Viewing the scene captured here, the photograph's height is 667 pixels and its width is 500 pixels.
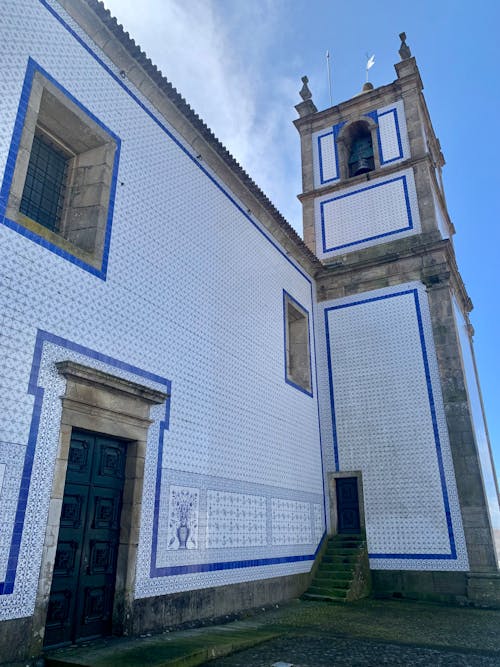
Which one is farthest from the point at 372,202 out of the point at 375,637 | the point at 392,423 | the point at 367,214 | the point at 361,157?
the point at 375,637

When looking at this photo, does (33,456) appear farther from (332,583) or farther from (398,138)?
(398,138)

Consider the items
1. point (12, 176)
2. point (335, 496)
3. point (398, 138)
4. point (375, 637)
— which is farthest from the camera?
point (398, 138)

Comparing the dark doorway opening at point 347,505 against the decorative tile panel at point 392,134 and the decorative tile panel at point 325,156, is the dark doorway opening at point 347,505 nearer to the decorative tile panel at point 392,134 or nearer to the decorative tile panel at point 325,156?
the decorative tile panel at point 325,156

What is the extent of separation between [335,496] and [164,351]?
14.8 ft

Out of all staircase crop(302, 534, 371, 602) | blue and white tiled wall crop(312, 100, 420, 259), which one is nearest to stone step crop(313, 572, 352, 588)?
staircase crop(302, 534, 371, 602)

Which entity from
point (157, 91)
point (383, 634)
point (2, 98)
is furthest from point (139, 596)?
point (157, 91)

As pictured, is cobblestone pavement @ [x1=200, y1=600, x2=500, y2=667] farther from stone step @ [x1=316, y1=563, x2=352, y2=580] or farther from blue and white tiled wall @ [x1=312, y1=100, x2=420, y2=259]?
blue and white tiled wall @ [x1=312, y1=100, x2=420, y2=259]

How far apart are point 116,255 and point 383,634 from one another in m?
4.07

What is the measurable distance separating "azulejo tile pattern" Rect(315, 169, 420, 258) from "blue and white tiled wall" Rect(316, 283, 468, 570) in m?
1.19

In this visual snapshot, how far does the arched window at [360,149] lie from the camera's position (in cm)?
1020

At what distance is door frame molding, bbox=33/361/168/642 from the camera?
347 centimetres

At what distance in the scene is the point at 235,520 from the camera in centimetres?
552

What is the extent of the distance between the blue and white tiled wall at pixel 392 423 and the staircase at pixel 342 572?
0.27 meters

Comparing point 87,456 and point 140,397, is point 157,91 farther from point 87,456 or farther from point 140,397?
point 87,456
